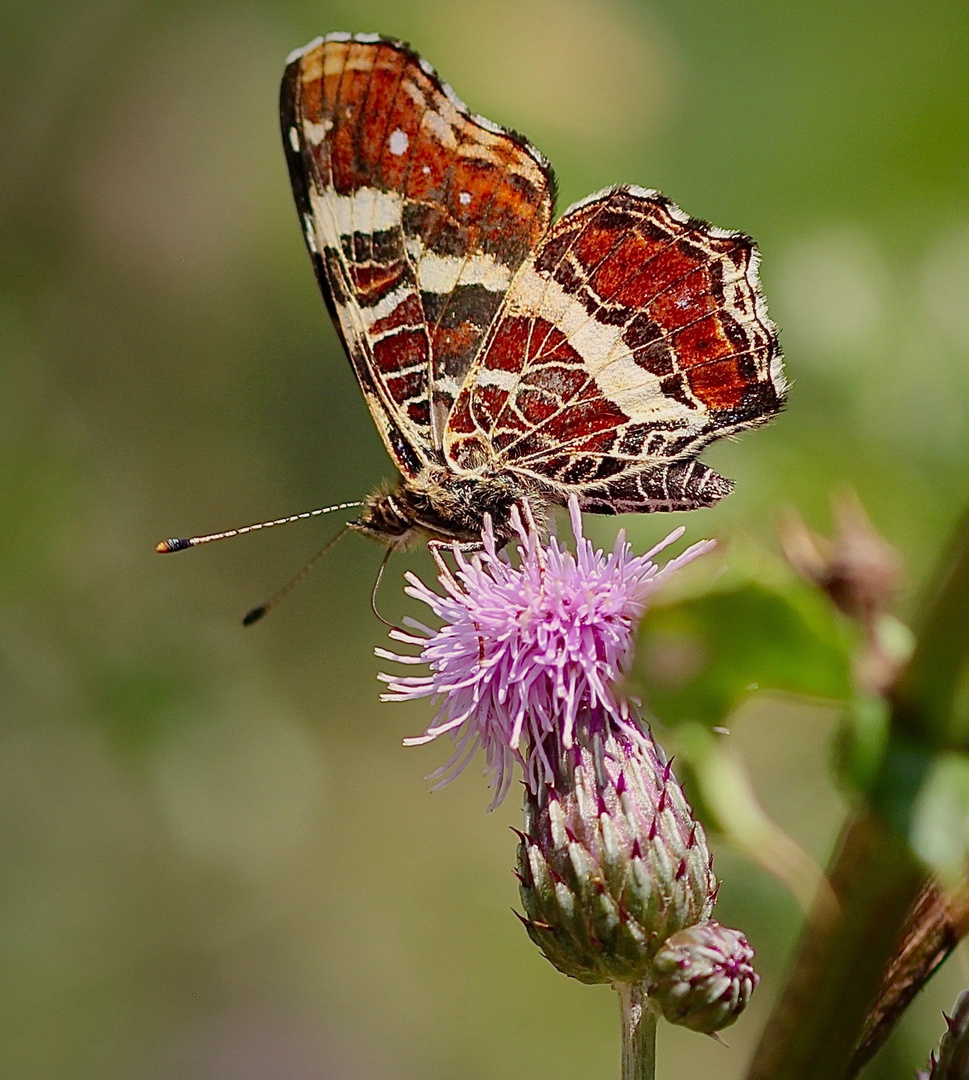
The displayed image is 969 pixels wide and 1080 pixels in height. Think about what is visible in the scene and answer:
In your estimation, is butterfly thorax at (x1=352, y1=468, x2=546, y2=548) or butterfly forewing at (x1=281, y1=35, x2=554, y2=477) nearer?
butterfly thorax at (x1=352, y1=468, x2=546, y2=548)

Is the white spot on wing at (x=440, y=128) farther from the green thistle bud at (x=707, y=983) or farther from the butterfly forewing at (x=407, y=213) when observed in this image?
the green thistle bud at (x=707, y=983)

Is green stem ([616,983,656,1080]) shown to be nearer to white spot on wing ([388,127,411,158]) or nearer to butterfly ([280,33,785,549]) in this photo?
butterfly ([280,33,785,549])

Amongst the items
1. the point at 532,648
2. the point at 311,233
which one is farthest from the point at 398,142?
the point at 532,648

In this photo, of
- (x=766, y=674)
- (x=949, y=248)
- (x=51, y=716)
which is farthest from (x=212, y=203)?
(x=766, y=674)

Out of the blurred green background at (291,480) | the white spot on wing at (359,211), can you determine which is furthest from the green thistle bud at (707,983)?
the white spot on wing at (359,211)

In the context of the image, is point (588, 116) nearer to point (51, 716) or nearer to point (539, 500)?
point (539, 500)

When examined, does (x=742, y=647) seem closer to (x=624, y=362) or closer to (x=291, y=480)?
(x=624, y=362)

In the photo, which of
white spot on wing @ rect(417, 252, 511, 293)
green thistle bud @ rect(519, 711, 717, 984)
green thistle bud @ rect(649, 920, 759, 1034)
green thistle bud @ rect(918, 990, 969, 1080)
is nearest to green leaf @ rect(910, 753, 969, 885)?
green thistle bud @ rect(918, 990, 969, 1080)
